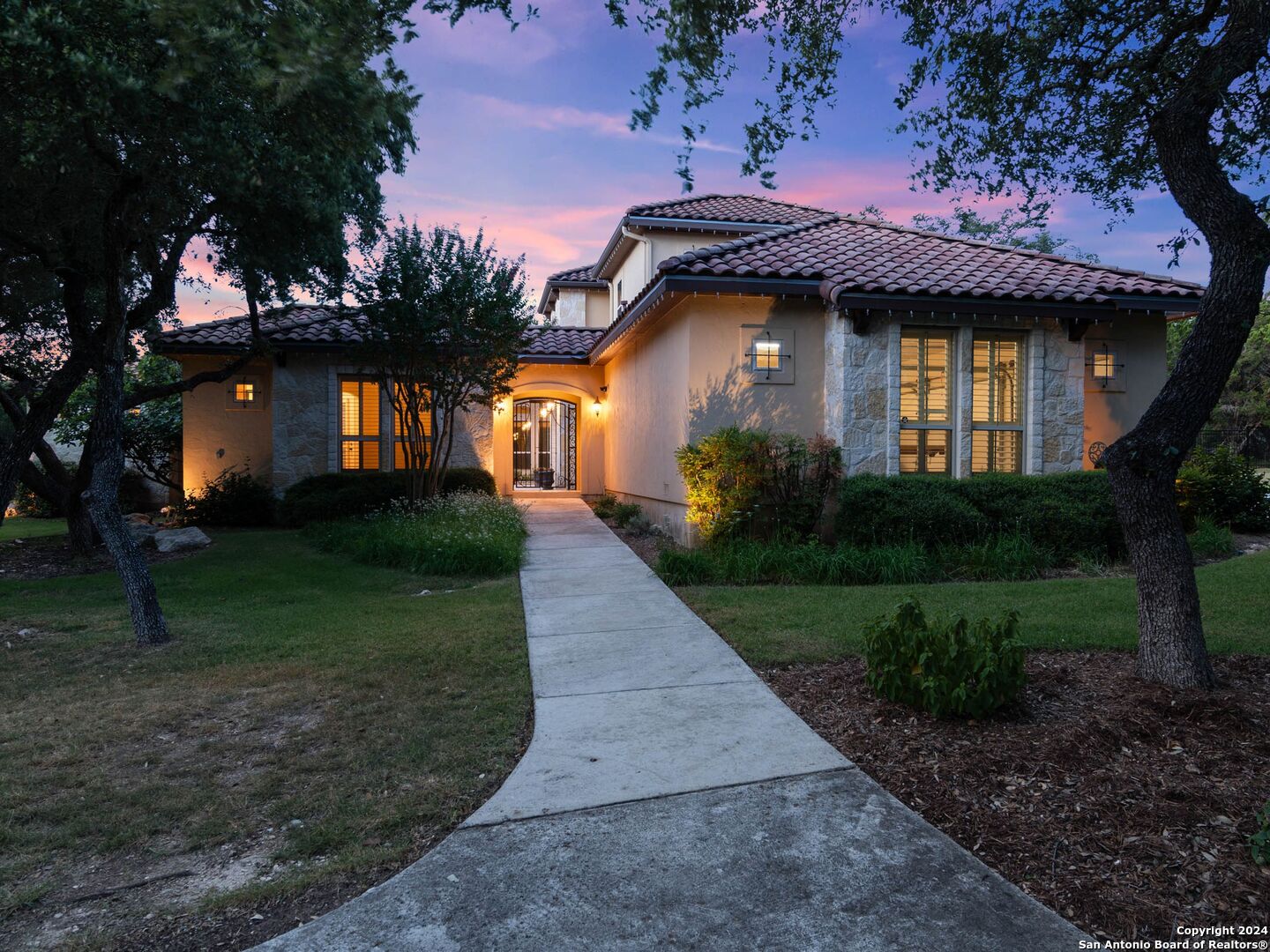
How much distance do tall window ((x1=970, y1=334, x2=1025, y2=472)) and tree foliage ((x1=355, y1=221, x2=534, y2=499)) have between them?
7.45 meters

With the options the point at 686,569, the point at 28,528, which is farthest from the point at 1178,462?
the point at 28,528

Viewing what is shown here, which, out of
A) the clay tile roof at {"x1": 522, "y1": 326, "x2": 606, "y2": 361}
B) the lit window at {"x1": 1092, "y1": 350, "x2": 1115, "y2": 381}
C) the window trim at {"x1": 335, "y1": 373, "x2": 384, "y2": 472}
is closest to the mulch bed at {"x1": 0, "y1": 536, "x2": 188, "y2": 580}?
the window trim at {"x1": 335, "y1": 373, "x2": 384, "y2": 472}

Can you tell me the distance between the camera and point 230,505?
14.0 m

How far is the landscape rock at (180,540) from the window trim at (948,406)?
420 inches

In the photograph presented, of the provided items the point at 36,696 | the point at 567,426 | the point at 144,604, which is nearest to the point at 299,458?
the point at 567,426

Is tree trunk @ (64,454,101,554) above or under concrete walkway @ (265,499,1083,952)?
above

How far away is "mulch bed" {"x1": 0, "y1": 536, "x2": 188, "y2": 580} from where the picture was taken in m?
9.57

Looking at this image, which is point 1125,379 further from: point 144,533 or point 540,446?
point 144,533

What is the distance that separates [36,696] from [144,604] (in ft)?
4.12

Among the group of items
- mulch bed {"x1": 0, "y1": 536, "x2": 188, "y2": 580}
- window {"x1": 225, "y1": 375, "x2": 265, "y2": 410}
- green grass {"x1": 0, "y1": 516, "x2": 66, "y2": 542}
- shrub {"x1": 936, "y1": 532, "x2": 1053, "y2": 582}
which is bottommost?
green grass {"x1": 0, "y1": 516, "x2": 66, "y2": 542}

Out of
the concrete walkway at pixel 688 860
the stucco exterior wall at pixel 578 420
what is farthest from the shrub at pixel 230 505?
the concrete walkway at pixel 688 860

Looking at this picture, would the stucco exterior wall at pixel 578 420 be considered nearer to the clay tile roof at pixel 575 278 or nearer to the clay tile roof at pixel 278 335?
A: the clay tile roof at pixel 278 335

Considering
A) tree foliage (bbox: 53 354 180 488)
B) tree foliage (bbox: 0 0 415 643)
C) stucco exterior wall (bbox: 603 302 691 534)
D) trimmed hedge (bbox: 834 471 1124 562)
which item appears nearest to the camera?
tree foliage (bbox: 0 0 415 643)

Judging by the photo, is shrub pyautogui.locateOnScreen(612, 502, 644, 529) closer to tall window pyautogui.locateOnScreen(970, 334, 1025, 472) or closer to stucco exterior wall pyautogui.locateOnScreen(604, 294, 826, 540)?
stucco exterior wall pyautogui.locateOnScreen(604, 294, 826, 540)
